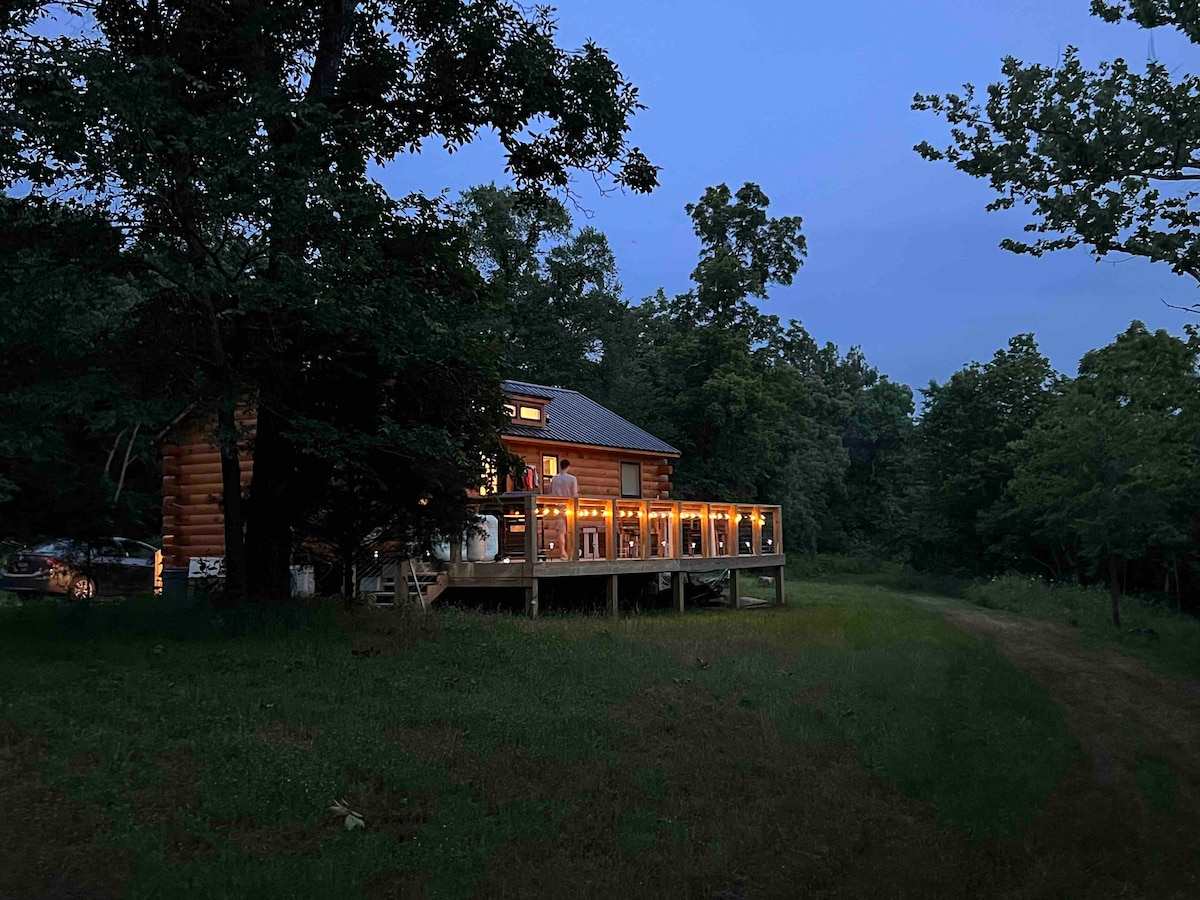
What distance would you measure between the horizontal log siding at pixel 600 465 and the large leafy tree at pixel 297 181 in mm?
10786

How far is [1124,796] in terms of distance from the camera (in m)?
7.25

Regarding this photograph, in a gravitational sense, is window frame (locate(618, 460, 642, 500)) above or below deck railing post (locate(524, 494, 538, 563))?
above

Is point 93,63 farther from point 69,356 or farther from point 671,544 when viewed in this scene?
point 671,544

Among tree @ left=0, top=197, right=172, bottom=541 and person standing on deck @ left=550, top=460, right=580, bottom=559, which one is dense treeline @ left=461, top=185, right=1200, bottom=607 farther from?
tree @ left=0, top=197, right=172, bottom=541

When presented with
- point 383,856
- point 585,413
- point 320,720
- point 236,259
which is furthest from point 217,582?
point 585,413

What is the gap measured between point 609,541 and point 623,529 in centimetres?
234

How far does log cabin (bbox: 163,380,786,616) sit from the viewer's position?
17.3 meters

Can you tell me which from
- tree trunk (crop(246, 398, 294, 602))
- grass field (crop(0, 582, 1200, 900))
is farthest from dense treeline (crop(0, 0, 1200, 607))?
grass field (crop(0, 582, 1200, 900))

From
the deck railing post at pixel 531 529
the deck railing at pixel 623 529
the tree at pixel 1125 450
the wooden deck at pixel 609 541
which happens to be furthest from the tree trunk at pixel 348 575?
the tree at pixel 1125 450

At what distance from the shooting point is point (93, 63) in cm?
875

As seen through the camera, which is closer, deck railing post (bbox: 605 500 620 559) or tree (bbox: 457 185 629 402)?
deck railing post (bbox: 605 500 620 559)

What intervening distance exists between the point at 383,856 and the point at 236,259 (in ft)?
22.2

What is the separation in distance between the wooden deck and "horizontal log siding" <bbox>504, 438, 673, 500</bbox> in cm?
424

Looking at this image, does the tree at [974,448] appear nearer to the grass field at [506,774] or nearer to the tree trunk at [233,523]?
the grass field at [506,774]
